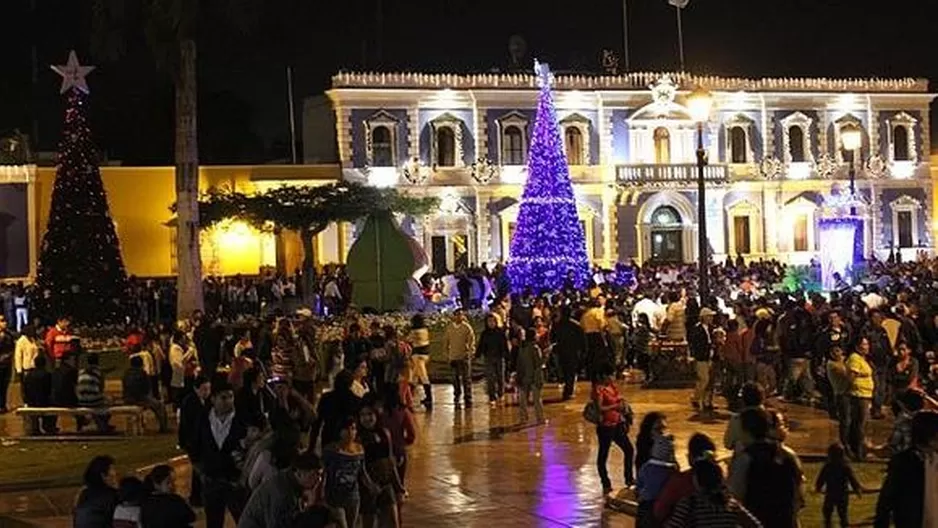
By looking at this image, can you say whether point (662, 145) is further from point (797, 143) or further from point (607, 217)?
point (797, 143)

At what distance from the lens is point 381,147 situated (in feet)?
164

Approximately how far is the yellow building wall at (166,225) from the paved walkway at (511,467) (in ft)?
83.5

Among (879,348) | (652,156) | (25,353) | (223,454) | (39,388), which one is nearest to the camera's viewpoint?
(223,454)

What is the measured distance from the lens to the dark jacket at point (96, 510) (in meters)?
8.38

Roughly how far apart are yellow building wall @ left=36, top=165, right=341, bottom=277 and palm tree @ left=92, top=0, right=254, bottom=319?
15.1 m

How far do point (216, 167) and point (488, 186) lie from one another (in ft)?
34.5

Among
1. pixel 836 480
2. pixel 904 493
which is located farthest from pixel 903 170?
pixel 904 493

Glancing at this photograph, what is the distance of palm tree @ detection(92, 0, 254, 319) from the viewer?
2816cm

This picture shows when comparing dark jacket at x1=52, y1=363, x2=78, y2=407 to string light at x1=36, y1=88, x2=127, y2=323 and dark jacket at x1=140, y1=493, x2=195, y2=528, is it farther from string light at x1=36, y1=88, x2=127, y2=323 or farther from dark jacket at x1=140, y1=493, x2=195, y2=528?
string light at x1=36, y1=88, x2=127, y2=323

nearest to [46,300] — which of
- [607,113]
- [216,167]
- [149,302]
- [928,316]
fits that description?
[149,302]

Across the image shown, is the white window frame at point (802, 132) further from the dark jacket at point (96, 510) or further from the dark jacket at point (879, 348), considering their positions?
the dark jacket at point (96, 510)

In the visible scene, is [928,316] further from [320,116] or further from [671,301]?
[320,116]

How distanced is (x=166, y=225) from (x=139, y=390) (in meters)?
28.2

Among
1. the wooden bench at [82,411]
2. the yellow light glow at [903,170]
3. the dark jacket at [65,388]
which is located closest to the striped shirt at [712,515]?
the wooden bench at [82,411]
